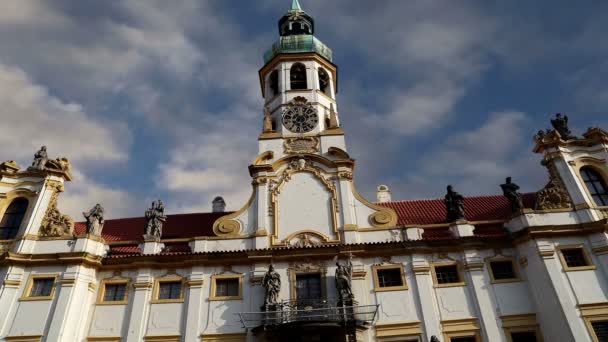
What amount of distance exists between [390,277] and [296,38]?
63.5 ft

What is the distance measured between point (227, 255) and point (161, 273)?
11.5ft

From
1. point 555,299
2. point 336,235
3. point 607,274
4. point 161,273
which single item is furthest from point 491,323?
point 161,273

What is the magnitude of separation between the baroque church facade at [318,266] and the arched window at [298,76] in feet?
23.2

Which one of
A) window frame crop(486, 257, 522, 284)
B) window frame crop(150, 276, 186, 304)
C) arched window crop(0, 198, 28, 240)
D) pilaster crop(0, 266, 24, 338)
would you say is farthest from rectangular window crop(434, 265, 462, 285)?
arched window crop(0, 198, 28, 240)

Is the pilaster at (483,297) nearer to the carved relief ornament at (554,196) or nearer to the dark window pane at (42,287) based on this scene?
the carved relief ornament at (554,196)

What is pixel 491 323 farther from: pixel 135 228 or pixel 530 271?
pixel 135 228

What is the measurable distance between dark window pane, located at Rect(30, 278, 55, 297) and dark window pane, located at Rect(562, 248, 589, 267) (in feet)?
81.6

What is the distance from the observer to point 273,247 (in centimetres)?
2255

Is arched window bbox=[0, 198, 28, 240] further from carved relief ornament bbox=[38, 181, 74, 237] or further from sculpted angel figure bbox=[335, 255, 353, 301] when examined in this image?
sculpted angel figure bbox=[335, 255, 353, 301]

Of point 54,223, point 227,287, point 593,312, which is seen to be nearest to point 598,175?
point 593,312

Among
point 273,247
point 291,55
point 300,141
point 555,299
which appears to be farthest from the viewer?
point 291,55

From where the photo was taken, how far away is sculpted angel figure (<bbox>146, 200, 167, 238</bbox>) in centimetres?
2373

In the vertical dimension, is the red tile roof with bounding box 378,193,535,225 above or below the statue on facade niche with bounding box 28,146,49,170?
below

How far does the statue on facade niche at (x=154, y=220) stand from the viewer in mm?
23688
